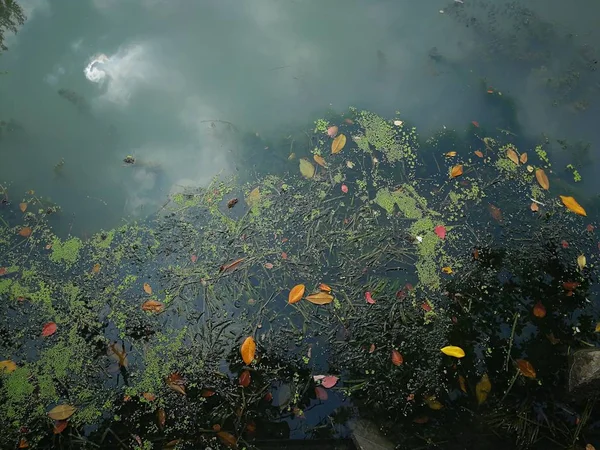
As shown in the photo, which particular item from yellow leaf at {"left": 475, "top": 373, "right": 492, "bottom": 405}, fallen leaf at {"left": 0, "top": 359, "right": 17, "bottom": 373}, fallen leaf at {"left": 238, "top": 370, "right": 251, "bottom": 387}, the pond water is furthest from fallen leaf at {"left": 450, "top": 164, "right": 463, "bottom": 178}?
fallen leaf at {"left": 0, "top": 359, "right": 17, "bottom": 373}

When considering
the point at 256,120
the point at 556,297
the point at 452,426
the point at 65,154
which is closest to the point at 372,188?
the point at 256,120

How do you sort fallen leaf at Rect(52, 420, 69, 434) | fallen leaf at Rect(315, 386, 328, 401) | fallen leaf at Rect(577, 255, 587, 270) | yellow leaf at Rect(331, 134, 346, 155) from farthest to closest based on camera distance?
yellow leaf at Rect(331, 134, 346, 155) < fallen leaf at Rect(577, 255, 587, 270) < fallen leaf at Rect(315, 386, 328, 401) < fallen leaf at Rect(52, 420, 69, 434)

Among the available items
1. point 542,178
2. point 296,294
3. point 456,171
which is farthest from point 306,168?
point 542,178

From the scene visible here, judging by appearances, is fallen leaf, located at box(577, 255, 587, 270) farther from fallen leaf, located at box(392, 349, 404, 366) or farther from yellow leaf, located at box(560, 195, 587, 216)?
fallen leaf, located at box(392, 349, 404, 366)

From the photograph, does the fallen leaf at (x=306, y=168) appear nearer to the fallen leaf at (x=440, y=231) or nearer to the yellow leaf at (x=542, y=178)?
the fallen leaf at (x=440, y=231)

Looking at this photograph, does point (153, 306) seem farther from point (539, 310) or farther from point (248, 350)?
point (539, 310)

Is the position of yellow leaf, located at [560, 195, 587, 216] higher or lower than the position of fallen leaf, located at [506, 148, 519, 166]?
lower

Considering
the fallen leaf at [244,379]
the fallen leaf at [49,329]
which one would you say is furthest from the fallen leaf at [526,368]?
the fallen leaf at [49,329]

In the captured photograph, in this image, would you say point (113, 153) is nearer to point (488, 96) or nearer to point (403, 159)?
point (403, 159)
